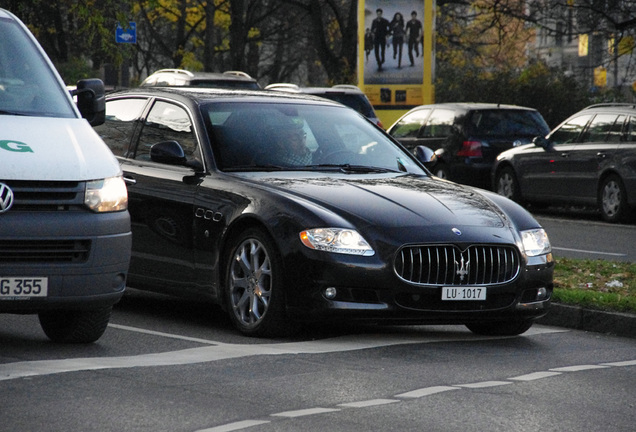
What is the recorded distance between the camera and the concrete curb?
9883 millimetres

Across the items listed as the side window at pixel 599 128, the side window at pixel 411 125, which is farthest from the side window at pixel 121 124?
the side window at pixel 411 125

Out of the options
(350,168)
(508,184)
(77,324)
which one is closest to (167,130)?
(350,168)

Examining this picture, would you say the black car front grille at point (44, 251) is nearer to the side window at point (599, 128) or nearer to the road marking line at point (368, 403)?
the road marking line at point (368, 403)

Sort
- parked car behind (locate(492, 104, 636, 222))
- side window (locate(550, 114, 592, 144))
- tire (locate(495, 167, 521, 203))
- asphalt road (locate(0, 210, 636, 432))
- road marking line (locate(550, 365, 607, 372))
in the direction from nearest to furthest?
asphalt road (locate(0, 210, 636, 432))
road marking line (locate(550, 365, 607, 372))
parked car behind (locate(492, 104, 636, 222))
side window (locate(550, 114, 592, 144))
tire (locate(495, 167, 521, 203))

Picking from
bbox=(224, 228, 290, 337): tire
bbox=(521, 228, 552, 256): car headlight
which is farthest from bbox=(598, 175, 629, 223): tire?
bbox=(224, 228, 290, 337): tire

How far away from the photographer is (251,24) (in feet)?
158

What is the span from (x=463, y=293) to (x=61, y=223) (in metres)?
2.61

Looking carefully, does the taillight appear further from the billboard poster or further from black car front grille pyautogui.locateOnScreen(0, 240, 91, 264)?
black car front grille pyautogui.locateOnScreen(0, 240, 91, 264)

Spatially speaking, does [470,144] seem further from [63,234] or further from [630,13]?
[63,234]

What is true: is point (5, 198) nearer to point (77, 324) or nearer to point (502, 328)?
point (77, 324)

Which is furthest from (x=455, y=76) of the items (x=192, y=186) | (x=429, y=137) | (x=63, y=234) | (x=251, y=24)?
(x=63, y=234)

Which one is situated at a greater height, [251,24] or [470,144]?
[251,24]

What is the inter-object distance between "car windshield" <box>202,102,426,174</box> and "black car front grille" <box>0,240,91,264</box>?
2.12 m

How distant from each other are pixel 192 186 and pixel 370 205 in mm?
1426
